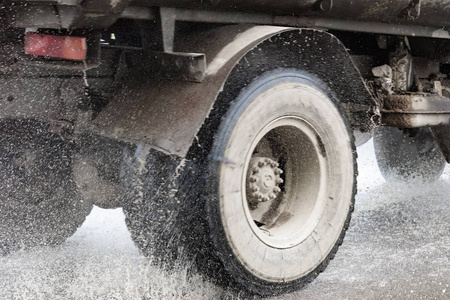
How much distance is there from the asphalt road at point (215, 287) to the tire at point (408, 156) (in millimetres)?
786

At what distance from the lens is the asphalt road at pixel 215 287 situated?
3301 mm

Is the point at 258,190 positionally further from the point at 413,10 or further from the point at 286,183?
the point at 413,10

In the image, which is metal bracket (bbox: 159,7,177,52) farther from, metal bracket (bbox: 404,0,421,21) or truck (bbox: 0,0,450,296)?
metal bracket (bbox: 404,0,421,21)

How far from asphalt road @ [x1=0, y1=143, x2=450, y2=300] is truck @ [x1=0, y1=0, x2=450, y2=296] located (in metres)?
0.15

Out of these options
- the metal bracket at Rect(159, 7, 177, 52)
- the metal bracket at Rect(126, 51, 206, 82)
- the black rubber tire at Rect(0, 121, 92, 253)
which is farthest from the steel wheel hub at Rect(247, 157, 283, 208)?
the black rubber tire at Rect(0, 121, 92, 253)

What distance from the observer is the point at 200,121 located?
2799mm

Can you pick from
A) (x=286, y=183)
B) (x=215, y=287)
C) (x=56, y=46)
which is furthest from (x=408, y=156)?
(x=56, y=46)

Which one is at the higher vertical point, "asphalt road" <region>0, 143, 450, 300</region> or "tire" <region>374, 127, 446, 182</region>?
"asphalt road" <region>0, 143, 450, 300</region>

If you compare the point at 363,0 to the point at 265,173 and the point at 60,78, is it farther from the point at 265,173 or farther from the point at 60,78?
the point at 60,78

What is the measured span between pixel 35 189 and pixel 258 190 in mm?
1445

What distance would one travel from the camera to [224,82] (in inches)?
112

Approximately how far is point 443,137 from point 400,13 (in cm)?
133

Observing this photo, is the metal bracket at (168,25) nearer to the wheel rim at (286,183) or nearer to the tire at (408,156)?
the wheel rim at (286,183)

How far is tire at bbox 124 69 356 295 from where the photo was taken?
298 centimetres
